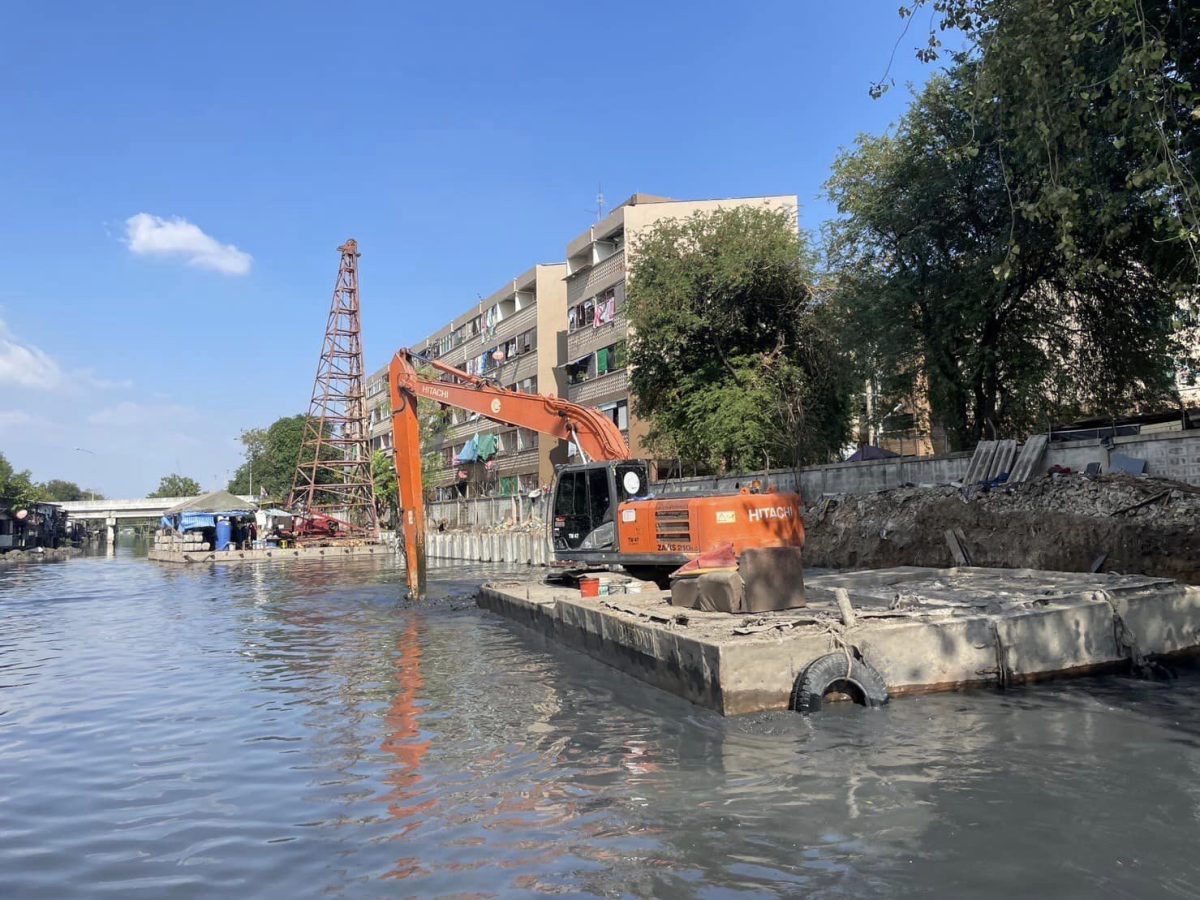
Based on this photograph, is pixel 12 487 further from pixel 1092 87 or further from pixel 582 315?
pixel 1092 87

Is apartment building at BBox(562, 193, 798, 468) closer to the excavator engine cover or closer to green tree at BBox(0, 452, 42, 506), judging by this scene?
the excavator engine cover

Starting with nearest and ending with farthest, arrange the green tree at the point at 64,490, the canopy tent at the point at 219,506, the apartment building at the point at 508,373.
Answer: the apartment building at the point at 508,373 → the canopy tent at the point at 219,506 → the green tree at the point at 64,490

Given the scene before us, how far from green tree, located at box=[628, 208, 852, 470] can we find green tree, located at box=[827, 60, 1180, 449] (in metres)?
5.64

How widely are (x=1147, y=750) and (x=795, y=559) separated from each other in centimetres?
406

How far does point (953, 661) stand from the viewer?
29.7 feet

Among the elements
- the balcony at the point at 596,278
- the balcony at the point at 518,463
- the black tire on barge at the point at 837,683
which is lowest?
the black tire on barge at the point at 837,683

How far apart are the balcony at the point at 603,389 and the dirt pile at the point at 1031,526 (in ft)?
58.1

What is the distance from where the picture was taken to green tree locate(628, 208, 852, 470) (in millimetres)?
29250

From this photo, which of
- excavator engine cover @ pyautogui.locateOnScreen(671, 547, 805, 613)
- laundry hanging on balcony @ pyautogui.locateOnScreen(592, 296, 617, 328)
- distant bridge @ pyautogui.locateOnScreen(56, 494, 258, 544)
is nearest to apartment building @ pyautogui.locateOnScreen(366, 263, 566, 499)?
laundry hanging on balcony @ pyautogui.locateOnScreen(592, 296, 617, 328)

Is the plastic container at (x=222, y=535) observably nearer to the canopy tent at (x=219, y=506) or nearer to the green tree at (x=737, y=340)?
the canopy tent at (x=219, y=506)

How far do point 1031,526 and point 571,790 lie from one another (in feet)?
46.2

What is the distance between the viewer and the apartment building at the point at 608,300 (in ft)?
133

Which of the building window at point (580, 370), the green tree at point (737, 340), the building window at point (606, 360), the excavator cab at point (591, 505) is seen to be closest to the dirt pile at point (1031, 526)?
the green tree at point (737, 340)

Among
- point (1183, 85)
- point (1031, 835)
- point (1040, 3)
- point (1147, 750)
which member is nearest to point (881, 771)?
point (1031, 835)
